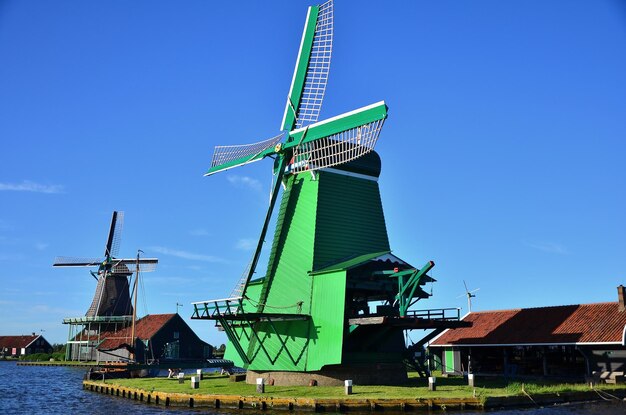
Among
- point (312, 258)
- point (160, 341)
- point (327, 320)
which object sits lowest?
Answer: point (160, 341)

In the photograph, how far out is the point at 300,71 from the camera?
3142 centimetres

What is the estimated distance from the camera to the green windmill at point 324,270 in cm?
2681

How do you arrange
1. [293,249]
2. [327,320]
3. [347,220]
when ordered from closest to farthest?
[327,320]
[293,249]
[347,220]

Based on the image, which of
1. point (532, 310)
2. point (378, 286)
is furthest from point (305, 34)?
point (532, 310)

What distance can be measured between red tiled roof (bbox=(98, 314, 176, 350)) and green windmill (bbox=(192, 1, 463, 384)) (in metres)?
31.7

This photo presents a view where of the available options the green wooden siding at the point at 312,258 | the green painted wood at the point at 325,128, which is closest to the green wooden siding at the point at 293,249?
the green wooden siding at the point at 312,258

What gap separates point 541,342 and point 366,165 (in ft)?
38.5

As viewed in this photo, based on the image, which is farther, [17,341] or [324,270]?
[17,341]

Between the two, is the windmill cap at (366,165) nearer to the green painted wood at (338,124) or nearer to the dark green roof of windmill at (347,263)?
the green painted wood at (338,124)

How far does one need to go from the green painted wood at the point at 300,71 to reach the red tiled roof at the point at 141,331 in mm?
36360

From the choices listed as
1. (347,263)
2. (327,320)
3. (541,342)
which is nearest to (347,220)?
(347,263)

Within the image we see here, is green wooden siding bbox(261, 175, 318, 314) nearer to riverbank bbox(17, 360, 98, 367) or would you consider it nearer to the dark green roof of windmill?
the dark green roof of windmill

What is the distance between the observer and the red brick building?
27.3m

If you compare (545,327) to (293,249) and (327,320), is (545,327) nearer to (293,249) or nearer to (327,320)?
(327,320)
